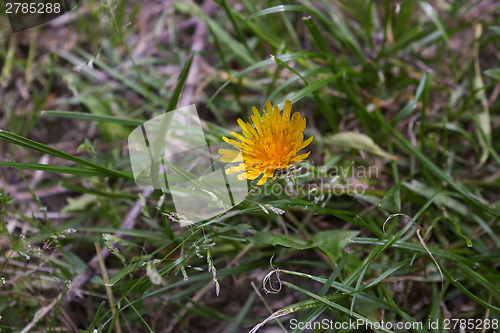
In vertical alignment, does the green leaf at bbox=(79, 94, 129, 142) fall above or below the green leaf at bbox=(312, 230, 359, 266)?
above

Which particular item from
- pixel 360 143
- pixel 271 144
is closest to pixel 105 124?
pixel 271 144

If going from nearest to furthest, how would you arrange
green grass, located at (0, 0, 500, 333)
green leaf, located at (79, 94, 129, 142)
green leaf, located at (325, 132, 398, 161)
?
1. green grass, located at (0, 0, 500, 333)
2. green leaf, located at (325, 132, 398, 161)
3. green leaf, located at (79, 94, 129, 142)

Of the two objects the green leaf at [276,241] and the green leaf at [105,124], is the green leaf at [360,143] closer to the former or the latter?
the green leaf at [276,241]

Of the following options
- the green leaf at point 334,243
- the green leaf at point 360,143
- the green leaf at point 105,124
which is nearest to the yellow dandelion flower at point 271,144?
the green leaf at point 334,243

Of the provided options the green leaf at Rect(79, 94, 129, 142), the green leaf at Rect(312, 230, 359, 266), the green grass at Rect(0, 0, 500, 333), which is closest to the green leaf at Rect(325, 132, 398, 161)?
the green grass at Rect(0, 0, 500, 333)

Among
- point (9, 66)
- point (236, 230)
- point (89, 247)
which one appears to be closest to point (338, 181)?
point (236, 230)

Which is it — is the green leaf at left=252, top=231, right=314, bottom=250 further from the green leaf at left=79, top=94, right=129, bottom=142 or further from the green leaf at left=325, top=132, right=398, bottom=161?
the green leaf at left=79, top=94, right=129, bottom=142

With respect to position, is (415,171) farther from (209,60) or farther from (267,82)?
(209,60)
